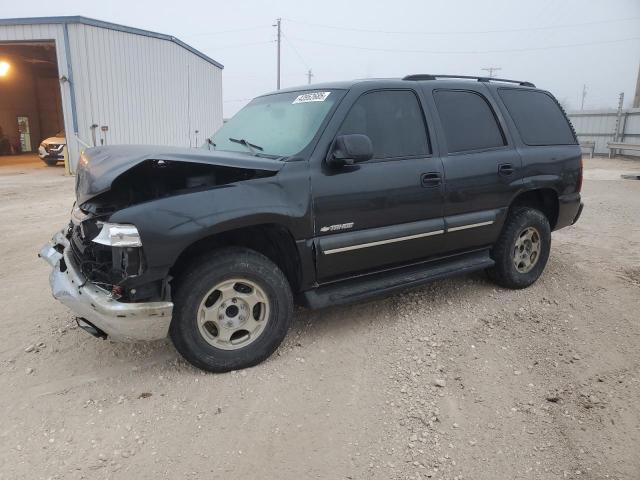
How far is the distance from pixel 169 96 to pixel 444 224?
1662cm

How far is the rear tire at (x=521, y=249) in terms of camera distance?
15.2ft

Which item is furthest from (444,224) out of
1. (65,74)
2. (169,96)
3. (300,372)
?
(169,96)

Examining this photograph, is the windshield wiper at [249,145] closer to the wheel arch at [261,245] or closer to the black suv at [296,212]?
the black suv at [296,212]

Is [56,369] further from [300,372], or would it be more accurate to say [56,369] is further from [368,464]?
[368,464]

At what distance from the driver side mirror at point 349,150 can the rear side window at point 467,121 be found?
1098mm

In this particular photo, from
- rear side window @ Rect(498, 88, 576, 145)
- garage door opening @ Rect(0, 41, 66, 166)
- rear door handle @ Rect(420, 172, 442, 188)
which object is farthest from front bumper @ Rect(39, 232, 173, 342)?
garage door opening @ Rect(0, 41, 66, 166)

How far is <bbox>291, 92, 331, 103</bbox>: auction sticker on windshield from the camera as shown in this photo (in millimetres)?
3750

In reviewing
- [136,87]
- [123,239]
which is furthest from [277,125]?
[136,87]

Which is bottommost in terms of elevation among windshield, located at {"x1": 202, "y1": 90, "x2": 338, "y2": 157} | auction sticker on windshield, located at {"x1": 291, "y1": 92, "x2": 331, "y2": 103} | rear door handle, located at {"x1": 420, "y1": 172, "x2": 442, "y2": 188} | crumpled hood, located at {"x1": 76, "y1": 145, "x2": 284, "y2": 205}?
rear door handle, located at {"x1": 420, "y1": 172, "x2": 442, "y2": 188}

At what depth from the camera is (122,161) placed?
9.62 ft

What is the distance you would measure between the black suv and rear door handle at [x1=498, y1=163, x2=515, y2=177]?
0.04 m

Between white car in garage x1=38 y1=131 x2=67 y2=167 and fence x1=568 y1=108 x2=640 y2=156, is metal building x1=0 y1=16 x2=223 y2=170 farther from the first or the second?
fence x1=568 y1=108 x2=640 y2=156

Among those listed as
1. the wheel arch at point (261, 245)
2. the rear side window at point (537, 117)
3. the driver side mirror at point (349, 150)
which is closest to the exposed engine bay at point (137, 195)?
the wheel arch at point (261, 245)

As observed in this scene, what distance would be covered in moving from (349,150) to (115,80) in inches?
584
